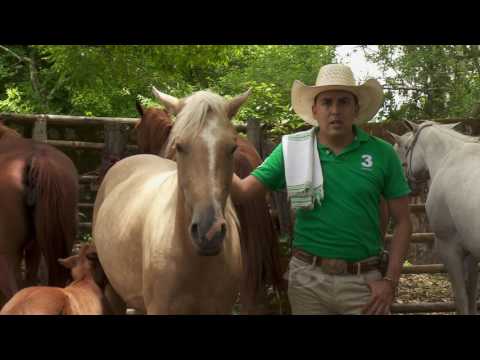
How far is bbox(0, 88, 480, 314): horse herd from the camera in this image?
2.78 metres

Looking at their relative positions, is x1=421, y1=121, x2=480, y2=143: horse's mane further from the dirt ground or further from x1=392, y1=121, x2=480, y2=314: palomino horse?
the dirt ground

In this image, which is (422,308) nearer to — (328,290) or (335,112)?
(328,290)

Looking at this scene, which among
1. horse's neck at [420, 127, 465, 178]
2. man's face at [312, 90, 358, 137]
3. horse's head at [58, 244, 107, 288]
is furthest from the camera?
horse's neck at [420, 127, 465, 178]

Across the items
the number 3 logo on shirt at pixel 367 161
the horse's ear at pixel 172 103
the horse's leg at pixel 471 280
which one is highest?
the horse's ear at pixel 172 103

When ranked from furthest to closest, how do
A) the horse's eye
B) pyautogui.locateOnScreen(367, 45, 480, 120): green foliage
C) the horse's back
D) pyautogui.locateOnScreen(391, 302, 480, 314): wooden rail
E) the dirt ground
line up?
pyautogui.locateOnScreen(367, 45, 480, 120): green foliage, the dirt ground, pyautogui.locateOnScreen(391, 302, 480, 314): wooden rail, the horse's back, the horse's eye

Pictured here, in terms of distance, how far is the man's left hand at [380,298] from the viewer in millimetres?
2953

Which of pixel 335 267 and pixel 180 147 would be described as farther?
pixel 335 267

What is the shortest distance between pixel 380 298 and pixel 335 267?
10.0 inches

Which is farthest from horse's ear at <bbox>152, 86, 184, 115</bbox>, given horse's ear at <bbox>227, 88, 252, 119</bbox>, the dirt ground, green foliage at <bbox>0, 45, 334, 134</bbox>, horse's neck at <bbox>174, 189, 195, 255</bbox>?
the dirt ground

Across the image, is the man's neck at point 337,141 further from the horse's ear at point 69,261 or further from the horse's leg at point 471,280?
the horse's leg at point 471,280

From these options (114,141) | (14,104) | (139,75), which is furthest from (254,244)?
(14,104)

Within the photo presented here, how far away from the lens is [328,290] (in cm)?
302

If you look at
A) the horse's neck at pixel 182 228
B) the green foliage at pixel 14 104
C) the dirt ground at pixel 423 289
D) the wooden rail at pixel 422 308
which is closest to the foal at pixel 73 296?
the horse's neck at pixel 182 228

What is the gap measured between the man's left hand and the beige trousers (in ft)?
0.13
